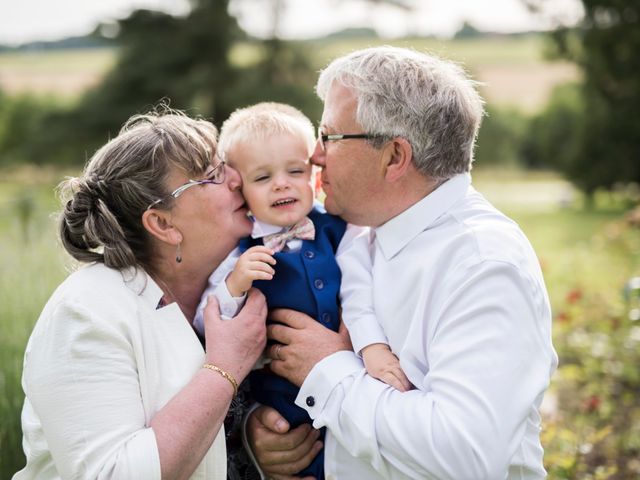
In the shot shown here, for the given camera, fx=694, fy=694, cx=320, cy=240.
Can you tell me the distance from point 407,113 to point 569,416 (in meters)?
3.13

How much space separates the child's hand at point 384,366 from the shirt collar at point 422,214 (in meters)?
0.34

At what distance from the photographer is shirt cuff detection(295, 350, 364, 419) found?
2.36 m

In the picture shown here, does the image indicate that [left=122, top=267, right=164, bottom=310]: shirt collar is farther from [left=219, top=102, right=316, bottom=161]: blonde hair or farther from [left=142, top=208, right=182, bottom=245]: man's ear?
[left=219, top=102, right=316, bottom=161]: blonde hair

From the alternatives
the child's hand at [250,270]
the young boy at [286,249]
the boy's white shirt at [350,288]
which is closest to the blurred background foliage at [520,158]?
the young boy at [286,249]

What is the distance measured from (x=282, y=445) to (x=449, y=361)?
2.68ft

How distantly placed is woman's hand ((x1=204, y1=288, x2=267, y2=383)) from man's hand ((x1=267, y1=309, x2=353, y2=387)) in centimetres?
7

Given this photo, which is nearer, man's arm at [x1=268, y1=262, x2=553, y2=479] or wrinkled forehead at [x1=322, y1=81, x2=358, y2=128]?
man's arm at [x1=268, y1=262, x2=553, y2=479]

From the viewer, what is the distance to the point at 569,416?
473 cm

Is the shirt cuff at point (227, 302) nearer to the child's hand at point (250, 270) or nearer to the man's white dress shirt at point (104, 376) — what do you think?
the child's hand at point (250, 270)

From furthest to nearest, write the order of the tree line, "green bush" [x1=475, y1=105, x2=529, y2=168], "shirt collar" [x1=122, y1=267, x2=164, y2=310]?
"green bush" [x1=475, y1=105, x2=529, y2=168]
the tree line
"shirt collar" [x1=122, y1=267, x2=164, y2=310]

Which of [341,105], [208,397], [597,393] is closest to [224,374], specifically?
[208,397]

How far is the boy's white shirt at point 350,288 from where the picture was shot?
2.48 meters

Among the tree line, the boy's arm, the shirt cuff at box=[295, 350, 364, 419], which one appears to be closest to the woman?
the shirt cuff at box=[295, 350, 364, 419]

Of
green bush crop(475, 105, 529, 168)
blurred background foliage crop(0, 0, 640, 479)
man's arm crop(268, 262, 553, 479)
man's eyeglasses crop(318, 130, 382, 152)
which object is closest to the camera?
man's arm crop(268, 262, 553, 479)
